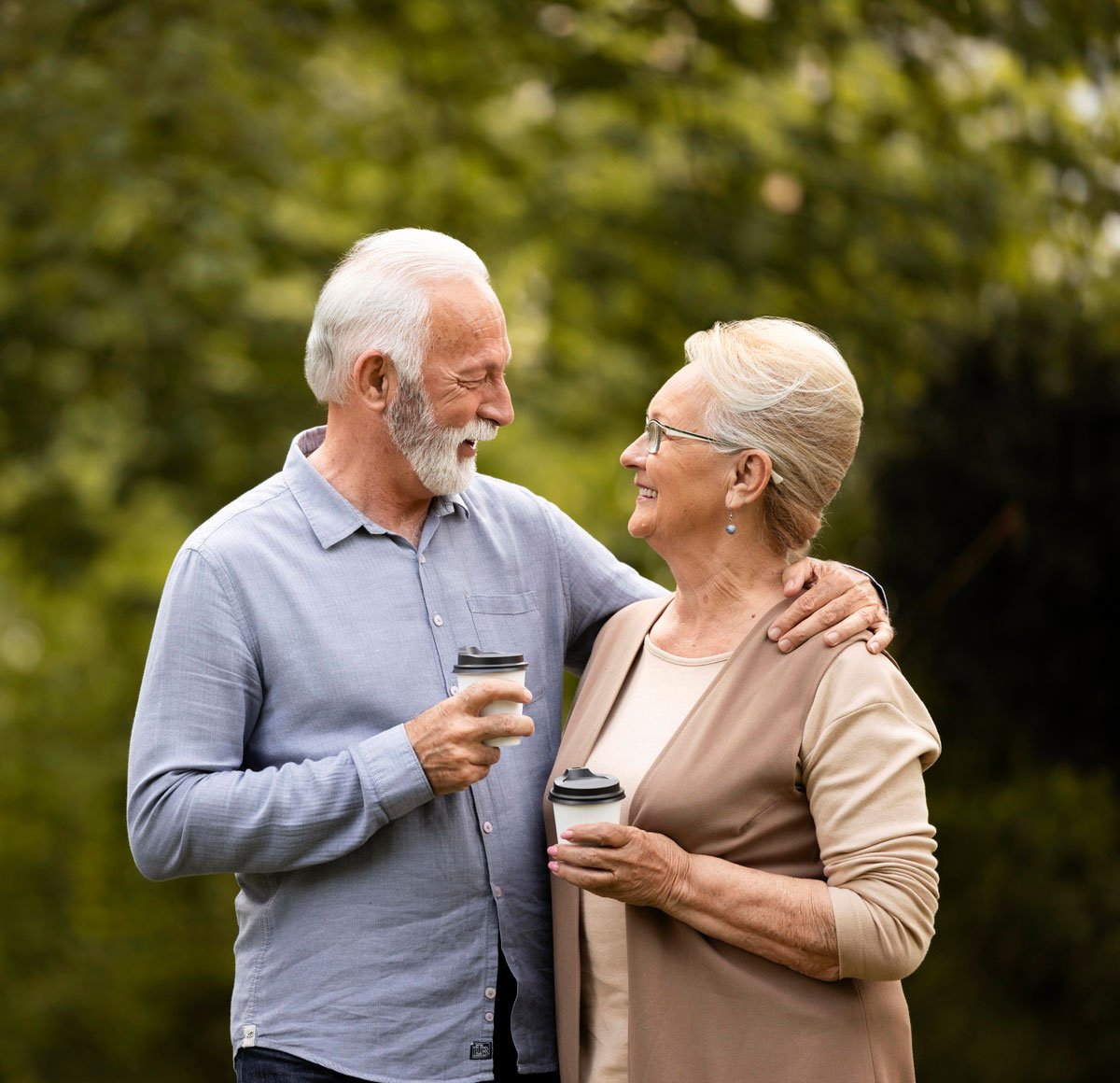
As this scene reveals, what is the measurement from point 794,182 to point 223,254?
2229 mm

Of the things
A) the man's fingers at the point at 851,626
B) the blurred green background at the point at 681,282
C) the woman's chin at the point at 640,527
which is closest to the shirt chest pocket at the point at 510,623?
the woman's chin at the point at 640,527

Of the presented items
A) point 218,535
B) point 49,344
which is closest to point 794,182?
point 49,344

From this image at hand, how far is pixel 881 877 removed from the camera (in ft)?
7.29

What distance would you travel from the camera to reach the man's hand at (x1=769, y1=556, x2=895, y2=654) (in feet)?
7.73

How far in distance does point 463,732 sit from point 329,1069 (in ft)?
2.15

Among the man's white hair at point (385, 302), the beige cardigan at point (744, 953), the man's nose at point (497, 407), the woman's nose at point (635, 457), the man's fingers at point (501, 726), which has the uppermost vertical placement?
the man's white hair at point (385, 302)

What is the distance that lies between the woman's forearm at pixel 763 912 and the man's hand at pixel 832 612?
0.38 metres

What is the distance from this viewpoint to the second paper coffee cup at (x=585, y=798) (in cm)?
216

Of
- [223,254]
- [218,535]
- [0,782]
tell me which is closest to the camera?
[218,535]

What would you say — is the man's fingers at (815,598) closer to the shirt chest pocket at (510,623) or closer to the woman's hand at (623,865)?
the woman's hand at (623,865)

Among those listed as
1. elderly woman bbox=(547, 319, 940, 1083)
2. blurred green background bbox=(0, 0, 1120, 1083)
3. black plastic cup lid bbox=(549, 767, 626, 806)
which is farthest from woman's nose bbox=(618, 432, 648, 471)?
blurred green background bbox=(0, 0, 1120, 1083)

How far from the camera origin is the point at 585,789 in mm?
2162

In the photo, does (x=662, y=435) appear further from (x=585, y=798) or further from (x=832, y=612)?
(x=585, y=798)

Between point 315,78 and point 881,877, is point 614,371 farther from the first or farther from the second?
point 881,877
